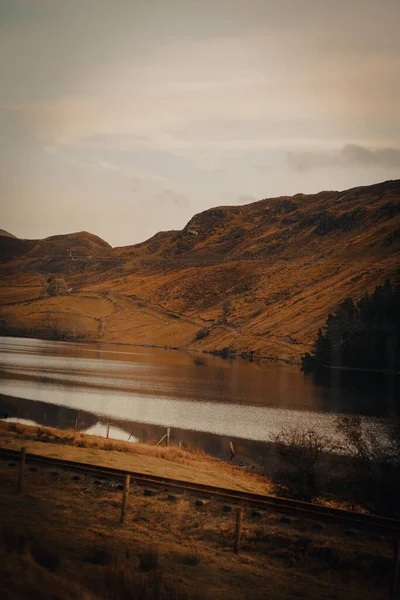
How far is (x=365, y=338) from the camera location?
115750mm

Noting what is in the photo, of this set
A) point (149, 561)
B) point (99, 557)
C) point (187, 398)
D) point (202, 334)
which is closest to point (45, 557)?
point (99, 557)

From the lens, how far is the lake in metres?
49.8

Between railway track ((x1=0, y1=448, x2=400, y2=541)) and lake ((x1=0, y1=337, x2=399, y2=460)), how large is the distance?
18.0 metres

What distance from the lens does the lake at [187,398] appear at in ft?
163

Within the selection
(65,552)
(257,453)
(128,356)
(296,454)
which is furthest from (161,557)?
(128,356)

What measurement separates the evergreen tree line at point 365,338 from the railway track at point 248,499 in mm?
94989

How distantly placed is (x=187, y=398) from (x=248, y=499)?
5033 cm

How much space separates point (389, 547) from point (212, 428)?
34.9 meters

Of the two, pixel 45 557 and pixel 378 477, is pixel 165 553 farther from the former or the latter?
pixel 378 477

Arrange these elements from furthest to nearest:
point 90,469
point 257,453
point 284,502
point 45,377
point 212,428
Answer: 1. point 45,377
2. point 212,428
3. point 257,453
4. point 90,469
5. point 284,502

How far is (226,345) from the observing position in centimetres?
16100

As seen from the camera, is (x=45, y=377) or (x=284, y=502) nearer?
(x=284, y=502)

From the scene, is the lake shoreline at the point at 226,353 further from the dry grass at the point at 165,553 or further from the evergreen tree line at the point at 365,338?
the dry grass at the point at 165,553

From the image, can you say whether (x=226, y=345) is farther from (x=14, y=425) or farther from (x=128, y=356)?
(x=14, y=425)
